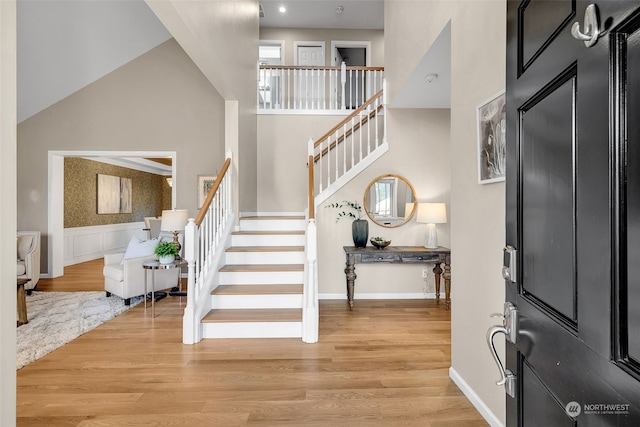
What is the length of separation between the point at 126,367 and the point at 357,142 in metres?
4.35

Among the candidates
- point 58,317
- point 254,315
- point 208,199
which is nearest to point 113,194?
point 58,317

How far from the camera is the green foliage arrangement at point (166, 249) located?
4176mm

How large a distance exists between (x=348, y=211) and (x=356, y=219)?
0.53 feet

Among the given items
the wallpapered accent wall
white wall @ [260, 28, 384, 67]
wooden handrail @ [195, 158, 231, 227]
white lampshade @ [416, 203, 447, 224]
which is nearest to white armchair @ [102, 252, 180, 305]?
wooden handrail @ [195, 158, 231, 227]

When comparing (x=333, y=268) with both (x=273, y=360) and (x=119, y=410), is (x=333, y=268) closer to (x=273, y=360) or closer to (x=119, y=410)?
(x=273, y=360)

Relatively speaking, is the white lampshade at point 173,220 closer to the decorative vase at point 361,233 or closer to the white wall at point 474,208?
the decorative vase at point 361,233

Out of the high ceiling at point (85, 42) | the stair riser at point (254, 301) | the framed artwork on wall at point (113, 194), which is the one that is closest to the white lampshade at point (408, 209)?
the high ceiling at point (85, 42)

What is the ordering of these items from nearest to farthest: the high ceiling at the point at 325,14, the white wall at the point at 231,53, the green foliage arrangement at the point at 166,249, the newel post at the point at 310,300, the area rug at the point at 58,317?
the white wall at the point at 231,53
the area rug at the point at 58,317
the newel post at the point at 310,300
the green foliage arrangement at the point at 166,249
the high ceiling at the point at 325,14

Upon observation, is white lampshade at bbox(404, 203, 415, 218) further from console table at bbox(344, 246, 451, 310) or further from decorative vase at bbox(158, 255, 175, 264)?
decorative vase at bbox(158, 255, 175, 264)

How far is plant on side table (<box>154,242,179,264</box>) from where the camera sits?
418 cm

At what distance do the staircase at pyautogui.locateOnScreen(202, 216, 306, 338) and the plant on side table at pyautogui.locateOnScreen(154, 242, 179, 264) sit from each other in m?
0.68

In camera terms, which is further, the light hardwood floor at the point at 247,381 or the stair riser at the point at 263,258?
the stair riser at the point at 263,258

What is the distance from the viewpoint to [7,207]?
1115 millimetres

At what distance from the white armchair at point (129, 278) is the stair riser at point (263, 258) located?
101 cm
